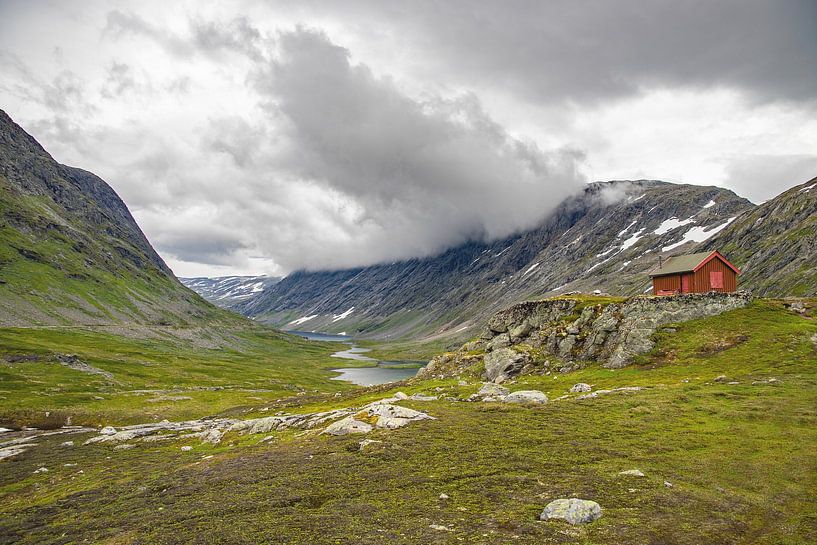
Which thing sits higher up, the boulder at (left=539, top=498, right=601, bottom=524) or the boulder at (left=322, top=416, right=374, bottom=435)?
the boulder at (left=539, top=498, right=601, bottom=524)

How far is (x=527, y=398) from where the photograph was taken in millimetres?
48281

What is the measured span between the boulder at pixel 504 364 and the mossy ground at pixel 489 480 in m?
29.4

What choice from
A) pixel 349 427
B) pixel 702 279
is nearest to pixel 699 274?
pixel 702 279

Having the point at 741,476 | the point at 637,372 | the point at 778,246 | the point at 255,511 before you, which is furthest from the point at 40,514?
the point at 778,246

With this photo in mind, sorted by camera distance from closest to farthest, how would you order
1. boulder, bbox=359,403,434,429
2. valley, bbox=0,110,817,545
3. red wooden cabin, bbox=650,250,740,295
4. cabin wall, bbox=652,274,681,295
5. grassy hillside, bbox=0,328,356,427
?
valley, bbox=0,110,817,545 → boulder, bbox=359,403,434,429 → red wooden cabin, bbox=650,250,740,295 → cabin wall, bbox=652,274,681,295 → grassy hillside, bbox=0,328,356,427

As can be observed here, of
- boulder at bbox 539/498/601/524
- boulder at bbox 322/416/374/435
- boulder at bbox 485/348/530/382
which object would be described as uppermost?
boulder at bbox 485/348/530/382

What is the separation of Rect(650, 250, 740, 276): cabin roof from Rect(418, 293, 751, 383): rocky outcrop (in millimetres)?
8369

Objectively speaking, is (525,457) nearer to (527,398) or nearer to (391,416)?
(391,416)

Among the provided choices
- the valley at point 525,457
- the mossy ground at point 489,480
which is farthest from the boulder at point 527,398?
the mossy ground at point 489,480

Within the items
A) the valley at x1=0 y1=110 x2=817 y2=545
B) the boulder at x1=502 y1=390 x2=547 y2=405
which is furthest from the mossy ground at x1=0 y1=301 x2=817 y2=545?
the boulder at x1=502 y1=390 x2=547 y2=405

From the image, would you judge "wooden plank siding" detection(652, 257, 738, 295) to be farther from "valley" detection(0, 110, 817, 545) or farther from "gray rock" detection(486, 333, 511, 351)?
"gray rock" detection(486, 333, 511, 351)

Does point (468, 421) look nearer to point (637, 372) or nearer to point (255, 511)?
point (255, 511)

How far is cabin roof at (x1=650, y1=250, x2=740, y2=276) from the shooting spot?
2933 inches

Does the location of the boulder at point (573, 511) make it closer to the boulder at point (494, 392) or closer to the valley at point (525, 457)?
the valley at point (525, 457)
